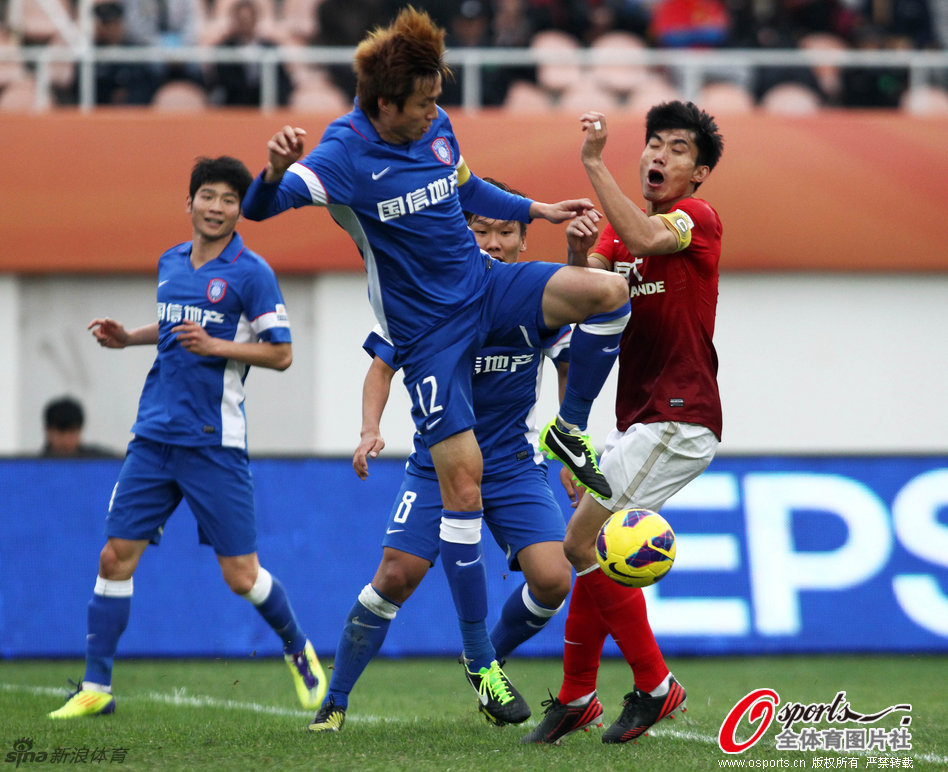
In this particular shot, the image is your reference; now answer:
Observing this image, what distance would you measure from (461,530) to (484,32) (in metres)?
8.36

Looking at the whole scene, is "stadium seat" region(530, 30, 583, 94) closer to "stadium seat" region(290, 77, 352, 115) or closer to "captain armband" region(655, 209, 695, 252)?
"stadium seat" region(290, 77, 352, 115)

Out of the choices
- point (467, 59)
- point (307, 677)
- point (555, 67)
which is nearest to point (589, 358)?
point (307, 677)

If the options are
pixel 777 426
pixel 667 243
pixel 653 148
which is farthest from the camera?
pixel 777 426

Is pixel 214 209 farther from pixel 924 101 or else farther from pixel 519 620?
pixel 924 101

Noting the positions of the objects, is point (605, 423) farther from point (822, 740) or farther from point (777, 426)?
point (822, 740)

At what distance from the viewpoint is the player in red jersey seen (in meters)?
4.69

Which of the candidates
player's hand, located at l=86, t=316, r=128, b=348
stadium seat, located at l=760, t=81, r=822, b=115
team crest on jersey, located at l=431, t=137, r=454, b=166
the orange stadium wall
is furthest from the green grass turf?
stadium seat, located at l=760, t=81, r=822, b=115

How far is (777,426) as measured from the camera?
11.5m

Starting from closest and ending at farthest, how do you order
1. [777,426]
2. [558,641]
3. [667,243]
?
[667,243] → [558,641] → [777,426]

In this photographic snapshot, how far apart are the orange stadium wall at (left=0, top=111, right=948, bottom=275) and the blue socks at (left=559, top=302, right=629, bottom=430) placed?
649 centimetres

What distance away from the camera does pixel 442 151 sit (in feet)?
15.4

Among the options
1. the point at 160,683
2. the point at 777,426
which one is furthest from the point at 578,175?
the point at 160,683

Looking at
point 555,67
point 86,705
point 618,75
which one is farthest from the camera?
point 555,67

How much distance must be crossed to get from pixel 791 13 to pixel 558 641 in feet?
26.3
